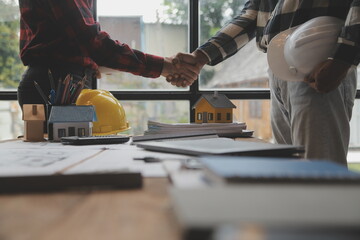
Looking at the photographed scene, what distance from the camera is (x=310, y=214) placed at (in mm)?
290

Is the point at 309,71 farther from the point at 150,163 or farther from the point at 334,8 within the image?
the point at 150,163

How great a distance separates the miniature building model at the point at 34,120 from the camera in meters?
1.19

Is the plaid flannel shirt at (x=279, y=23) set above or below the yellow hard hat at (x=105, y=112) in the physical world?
above

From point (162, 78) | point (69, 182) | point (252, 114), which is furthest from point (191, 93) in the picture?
point (69, 182)

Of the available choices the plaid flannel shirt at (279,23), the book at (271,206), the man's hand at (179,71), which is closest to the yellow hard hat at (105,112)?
the man's hand at (179,71)

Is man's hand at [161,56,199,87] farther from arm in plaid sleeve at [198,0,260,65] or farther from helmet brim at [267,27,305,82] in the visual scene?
helmet brim at [267,27,305,82]

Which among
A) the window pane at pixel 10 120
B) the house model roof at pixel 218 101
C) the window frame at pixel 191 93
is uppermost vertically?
the window frame at pixel 191 93

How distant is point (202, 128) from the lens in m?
1.21

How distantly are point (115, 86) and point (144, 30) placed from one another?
1.46ft

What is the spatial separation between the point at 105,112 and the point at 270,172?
3.23ft

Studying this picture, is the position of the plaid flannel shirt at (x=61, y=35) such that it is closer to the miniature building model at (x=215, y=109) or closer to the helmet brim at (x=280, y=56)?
the miniature building model at (x=215, y=109)

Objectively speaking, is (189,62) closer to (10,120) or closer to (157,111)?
(157,111)

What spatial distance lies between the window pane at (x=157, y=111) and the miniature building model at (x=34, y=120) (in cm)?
120

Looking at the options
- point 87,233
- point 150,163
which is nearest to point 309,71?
point 150,163
